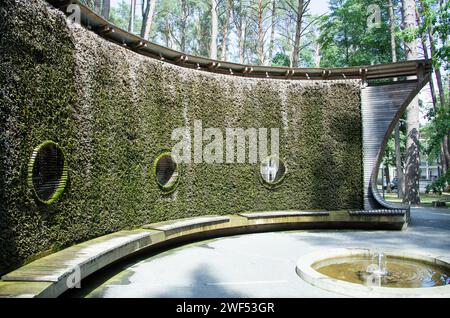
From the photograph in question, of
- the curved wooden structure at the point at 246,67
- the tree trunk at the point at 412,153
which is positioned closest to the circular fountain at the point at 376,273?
the curved wooden structure at the point at 246,67

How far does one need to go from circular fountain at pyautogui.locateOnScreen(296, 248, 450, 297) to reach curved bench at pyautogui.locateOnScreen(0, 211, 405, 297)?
301cm

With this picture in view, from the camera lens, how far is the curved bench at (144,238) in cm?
411

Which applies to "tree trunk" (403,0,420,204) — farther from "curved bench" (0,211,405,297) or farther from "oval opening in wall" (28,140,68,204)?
"oval opening in wall" (28,140,68,204)

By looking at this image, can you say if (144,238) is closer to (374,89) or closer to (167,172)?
(167,172)

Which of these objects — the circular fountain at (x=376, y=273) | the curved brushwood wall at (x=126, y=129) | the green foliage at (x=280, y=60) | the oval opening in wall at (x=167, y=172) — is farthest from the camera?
the green foliage at (x=280, y=60)

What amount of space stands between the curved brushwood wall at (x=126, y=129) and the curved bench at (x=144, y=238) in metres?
0.47

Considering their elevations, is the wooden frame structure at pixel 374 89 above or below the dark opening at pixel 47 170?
above

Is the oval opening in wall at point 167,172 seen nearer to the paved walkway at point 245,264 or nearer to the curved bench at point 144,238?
the curved bench at point 144,238

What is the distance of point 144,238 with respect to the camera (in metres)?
6.94

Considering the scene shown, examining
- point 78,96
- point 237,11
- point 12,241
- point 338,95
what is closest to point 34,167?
point 12,241

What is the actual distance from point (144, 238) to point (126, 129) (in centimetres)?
256

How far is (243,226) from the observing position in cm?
1019

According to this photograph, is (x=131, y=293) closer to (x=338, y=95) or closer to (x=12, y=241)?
(x=12, y=241)

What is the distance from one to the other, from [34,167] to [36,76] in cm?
139
